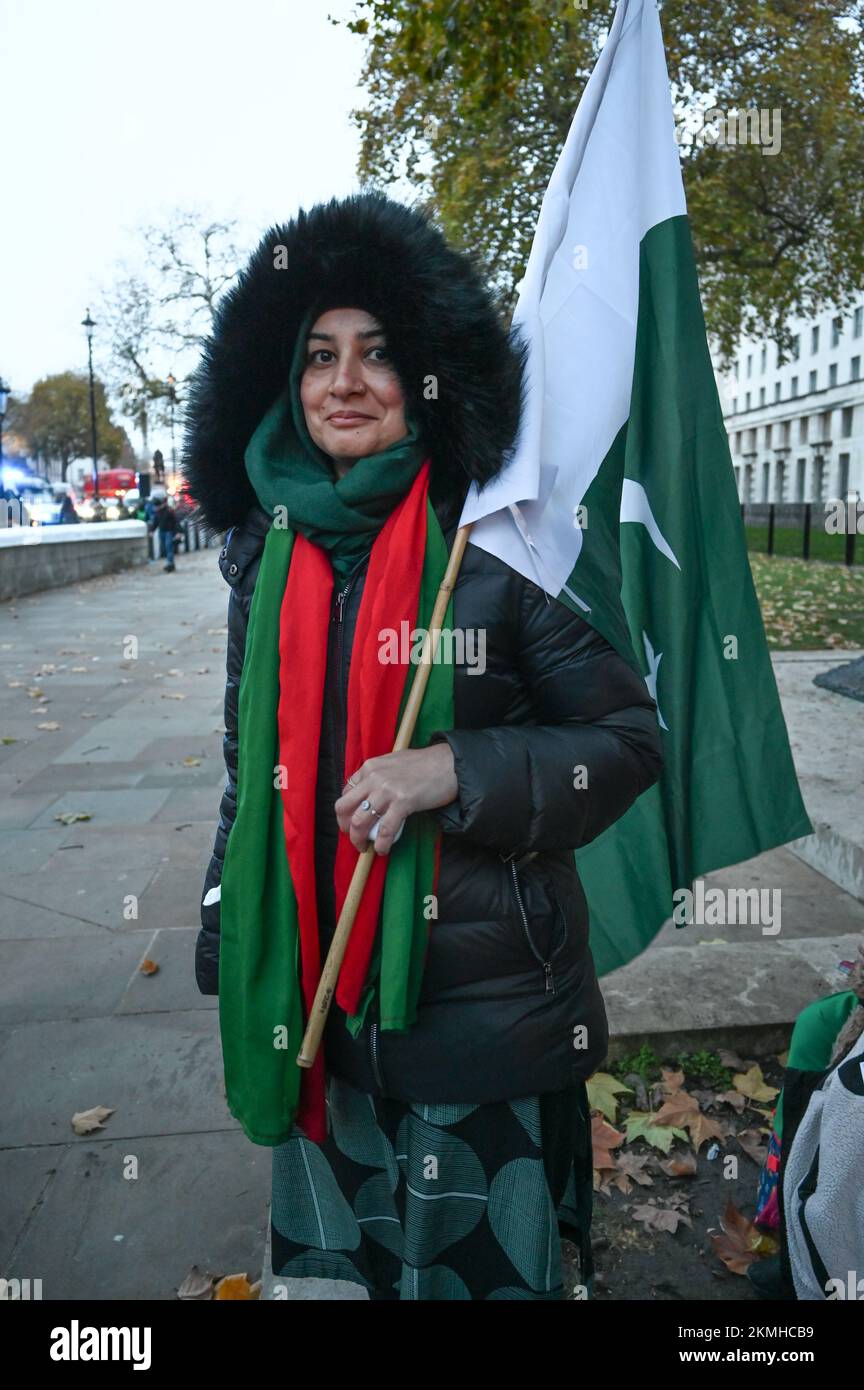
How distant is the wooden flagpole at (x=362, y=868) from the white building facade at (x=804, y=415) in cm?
5308

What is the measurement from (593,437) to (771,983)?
214 centimetres

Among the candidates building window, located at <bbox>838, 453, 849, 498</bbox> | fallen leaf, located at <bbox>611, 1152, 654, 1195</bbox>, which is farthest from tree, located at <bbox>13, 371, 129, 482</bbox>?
fallen leaf, located at <bbox>611, 1152, 654, 1195</bbox>

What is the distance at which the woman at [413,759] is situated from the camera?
1.71 metres

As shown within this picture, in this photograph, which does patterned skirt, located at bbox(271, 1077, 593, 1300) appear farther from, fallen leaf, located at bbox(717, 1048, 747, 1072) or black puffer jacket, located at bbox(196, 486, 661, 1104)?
fallen leaf, located at bbox(717, 1048, 747, 1072)

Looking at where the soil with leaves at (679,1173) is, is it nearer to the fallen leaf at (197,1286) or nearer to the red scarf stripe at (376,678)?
the fallen leaf at (197,1286)

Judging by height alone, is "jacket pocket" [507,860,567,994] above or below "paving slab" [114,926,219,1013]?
above

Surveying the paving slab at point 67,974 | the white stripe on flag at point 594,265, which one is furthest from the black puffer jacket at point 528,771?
the paving slab at point 67,974

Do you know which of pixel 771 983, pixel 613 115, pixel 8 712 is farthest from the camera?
pixel 8 712

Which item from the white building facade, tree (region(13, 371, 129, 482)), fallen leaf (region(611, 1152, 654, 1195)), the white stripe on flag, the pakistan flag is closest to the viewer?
the white stripe on flag

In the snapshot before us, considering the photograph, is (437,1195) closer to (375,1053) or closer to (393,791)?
(375,1053)

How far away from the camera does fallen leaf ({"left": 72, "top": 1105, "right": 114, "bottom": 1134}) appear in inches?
119
